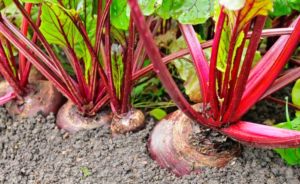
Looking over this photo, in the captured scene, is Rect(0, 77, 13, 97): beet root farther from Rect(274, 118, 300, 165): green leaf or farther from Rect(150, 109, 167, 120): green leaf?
Rect(274, 118, 300, 165): green leaf

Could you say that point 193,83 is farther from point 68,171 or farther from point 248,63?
point 68,171

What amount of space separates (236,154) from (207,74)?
282 millimetres

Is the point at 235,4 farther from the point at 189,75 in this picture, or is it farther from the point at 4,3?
the point at 4,3

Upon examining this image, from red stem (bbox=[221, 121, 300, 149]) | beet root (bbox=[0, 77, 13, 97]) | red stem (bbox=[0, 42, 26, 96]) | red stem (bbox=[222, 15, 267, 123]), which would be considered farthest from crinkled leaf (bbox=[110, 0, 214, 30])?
beet root (bbox=[0, 77, 13, 97])

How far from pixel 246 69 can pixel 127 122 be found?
1.67ft

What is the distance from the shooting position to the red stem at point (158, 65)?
20.0 inches

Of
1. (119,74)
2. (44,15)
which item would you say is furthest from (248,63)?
(44,15)

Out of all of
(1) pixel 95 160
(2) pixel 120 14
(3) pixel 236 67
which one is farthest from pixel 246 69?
(1) pixel 95 160

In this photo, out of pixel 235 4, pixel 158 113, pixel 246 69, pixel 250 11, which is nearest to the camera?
pixel 235 4

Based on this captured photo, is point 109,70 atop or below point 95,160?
atop

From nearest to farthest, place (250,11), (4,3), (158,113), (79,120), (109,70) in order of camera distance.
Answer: (250,11), (109,70), (79,120), (158,113), (4,3)

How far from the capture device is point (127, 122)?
1197 mm

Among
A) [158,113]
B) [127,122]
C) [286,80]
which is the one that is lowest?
[158,113]

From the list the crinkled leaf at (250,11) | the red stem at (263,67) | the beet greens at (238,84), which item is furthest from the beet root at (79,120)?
the crinkled leaf at (250,11)
